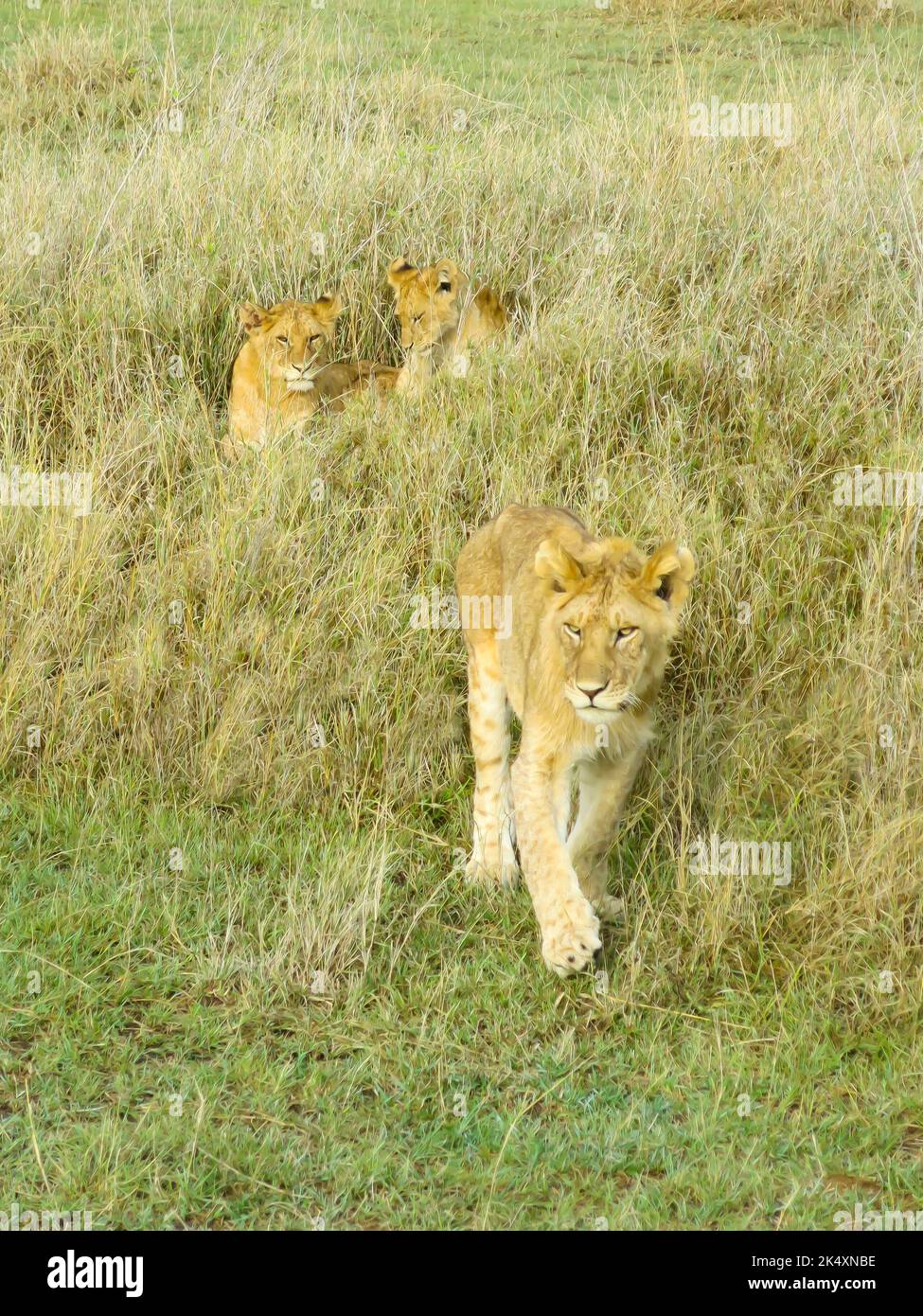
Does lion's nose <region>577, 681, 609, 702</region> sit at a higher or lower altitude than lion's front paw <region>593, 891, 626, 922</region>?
higher

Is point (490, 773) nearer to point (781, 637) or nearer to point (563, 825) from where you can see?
point (563, 825)

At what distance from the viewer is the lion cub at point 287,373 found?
6.53m

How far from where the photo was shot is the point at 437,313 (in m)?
6.94

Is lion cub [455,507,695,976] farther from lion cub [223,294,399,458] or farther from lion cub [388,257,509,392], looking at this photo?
lion cub [388,257,509,392]

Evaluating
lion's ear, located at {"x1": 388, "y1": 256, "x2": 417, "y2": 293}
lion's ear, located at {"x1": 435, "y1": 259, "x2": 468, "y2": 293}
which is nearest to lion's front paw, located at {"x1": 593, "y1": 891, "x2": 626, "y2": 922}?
lion's ear, located at {"x1": 435, "y1": 259, "x2": 468, "y2": 293}

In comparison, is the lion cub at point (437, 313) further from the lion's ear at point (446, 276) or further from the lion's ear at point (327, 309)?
the lion's ear at point (327, 309)

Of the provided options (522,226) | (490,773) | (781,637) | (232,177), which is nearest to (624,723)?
(490,773)

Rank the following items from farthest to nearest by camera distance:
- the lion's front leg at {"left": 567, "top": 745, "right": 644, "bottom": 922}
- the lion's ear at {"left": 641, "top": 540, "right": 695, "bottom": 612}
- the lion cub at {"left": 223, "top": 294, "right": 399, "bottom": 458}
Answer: the lion cub at {"left": 223, "top": 294, "right": 399, "bottom": 458} → the lion's front leg at {"left": 567, "top": 745, "right": 644, "bottom": 922} → the lion's ear at {"left": 641, "top": 540, "right": 695, "bottom": 612}

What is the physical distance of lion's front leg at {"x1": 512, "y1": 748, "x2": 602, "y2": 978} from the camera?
4195mm

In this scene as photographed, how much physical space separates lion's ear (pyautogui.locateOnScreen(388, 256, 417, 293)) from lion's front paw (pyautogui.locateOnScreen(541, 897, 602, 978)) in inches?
142

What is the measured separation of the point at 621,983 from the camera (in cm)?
427

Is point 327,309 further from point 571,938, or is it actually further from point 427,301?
point 571,938

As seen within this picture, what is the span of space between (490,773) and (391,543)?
1.13 metres

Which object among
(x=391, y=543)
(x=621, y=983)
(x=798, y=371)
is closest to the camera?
(x=621, y=983)
